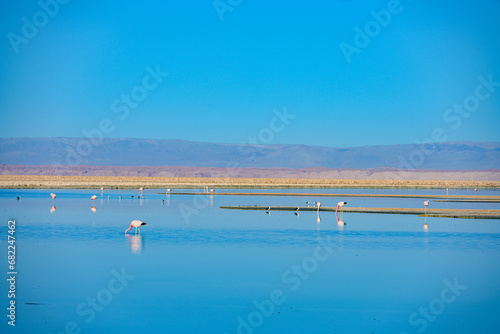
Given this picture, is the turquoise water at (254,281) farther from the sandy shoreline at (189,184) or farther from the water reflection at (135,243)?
the sandy shoreline at (189,184)

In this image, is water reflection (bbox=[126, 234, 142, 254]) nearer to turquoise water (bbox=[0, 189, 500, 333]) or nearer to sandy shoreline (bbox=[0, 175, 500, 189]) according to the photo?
turquoise water (bbox=[0, 189, 500, 333])

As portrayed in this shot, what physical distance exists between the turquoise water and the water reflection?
3 centimetres

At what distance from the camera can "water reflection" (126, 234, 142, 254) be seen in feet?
53.5

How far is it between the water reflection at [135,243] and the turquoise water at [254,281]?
1.3 inches

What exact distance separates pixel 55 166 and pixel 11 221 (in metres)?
150

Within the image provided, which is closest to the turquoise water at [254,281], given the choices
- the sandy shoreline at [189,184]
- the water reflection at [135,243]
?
the water reflection at [135,243]

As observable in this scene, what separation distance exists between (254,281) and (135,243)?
663 cm

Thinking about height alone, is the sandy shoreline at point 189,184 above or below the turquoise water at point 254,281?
above

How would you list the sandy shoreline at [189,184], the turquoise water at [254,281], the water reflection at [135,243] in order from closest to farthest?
the turquoise water at [254,281]
the water reflection at [135,243]
the sandy shoreline at [189,184]

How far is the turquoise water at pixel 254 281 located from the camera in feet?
30.9

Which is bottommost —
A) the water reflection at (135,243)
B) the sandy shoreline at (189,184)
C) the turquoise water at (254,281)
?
the turquoise water at (254,281)

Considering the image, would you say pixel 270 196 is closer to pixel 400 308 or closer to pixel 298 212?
pixel 298 212

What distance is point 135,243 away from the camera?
58.3ft

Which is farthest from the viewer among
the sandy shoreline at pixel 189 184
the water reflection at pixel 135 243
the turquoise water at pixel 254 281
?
the sandy shoreline at pixel 189 184
